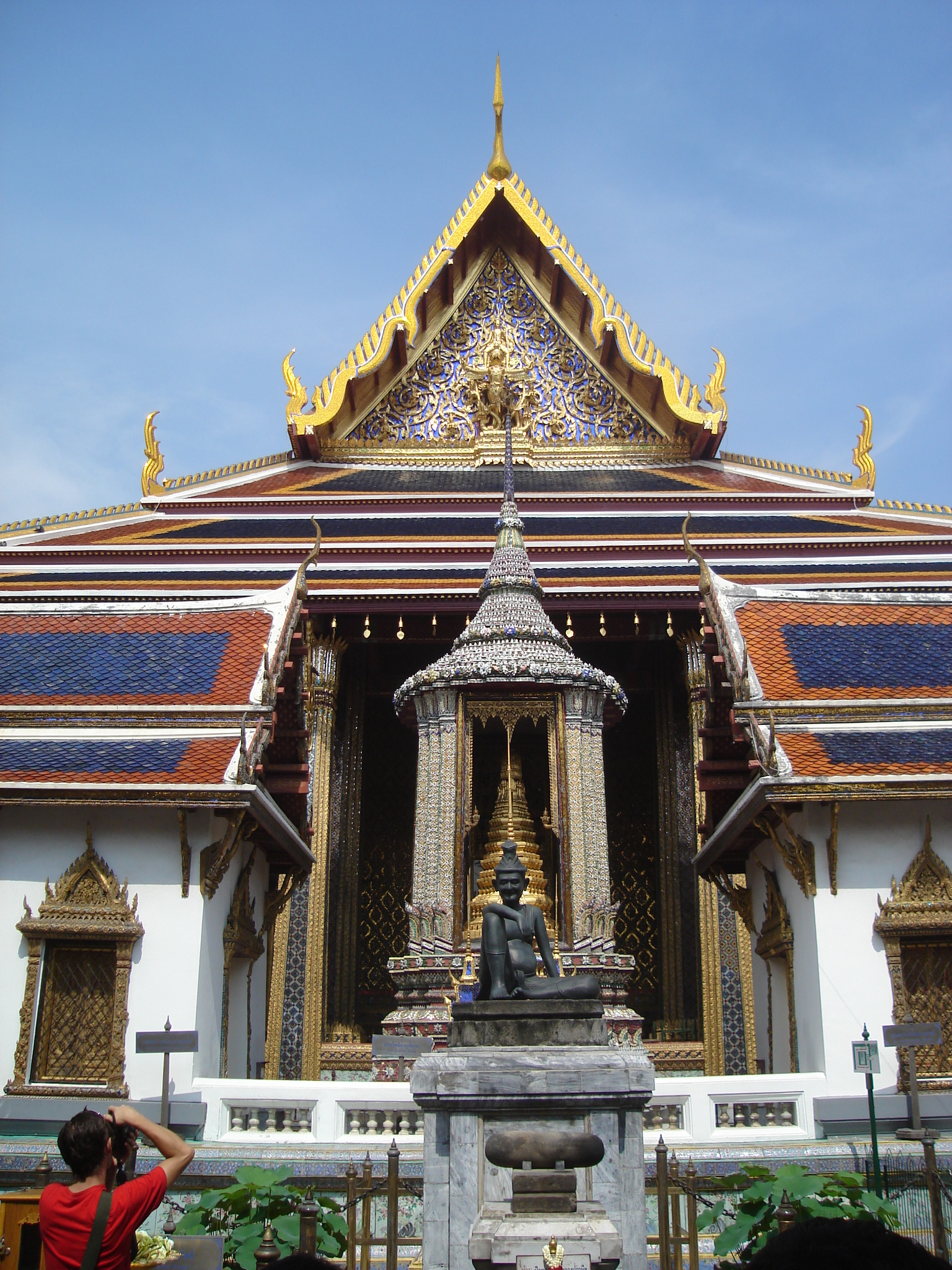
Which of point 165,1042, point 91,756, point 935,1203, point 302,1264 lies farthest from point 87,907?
point 302,1264

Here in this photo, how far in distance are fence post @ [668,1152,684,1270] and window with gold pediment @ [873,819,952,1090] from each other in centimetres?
187

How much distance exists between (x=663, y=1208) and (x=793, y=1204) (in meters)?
0.48

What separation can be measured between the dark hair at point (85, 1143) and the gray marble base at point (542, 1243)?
1.39 meters

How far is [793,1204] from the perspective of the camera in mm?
4660

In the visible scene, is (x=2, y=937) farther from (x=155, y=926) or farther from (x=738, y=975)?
(x=738, y=975)

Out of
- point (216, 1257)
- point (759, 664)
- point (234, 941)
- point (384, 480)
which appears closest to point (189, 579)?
point (384, 480)

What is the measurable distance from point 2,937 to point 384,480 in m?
8.52

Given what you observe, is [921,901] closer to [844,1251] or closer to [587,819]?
[587,819]

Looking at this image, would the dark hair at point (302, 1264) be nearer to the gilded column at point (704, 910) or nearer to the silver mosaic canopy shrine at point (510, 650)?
the silver mosaic canopy shrine at point (510, 650)

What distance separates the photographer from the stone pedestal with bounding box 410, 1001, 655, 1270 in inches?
163

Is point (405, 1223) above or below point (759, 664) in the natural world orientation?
below

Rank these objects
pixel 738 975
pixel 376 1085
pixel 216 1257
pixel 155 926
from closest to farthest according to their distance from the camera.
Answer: pixel 216 1257, pixel 376 1085, pixel 155 926, pixel 738 975

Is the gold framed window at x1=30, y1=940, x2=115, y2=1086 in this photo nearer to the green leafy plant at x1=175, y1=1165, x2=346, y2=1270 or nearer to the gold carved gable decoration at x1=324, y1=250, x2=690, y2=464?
the green leafy plant at x1=175, y1=1165, x2=346, y2=1270

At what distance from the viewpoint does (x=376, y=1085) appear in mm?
6500
